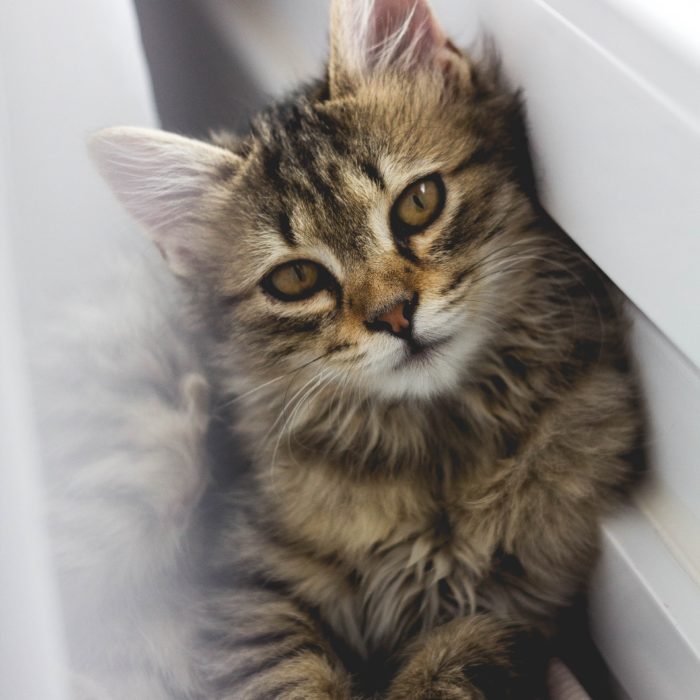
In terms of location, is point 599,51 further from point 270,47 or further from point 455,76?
point 270,47

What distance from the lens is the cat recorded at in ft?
2.70

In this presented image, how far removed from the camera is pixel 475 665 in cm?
82

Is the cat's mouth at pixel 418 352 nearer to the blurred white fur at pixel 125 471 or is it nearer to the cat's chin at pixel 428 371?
the cat's chin at pixel 428 371

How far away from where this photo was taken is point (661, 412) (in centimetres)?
77

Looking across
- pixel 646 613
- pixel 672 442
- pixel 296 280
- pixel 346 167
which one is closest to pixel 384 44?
pixel 346 167

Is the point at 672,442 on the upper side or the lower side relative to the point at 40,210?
lower

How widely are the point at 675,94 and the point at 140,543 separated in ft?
2.40

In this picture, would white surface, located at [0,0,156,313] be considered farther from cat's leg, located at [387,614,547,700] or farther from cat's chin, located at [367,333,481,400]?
cat's leg, located at [387,614,547,700]

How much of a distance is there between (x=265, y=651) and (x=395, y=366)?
35 cm

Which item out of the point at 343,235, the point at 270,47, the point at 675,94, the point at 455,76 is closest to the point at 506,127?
the point at 455,76

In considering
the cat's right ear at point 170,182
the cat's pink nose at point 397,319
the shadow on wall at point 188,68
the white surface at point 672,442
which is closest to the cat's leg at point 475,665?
the white surface at point 672,442

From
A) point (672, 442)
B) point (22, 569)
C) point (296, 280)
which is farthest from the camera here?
point (296, 280)

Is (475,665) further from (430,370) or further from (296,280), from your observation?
(296,280)

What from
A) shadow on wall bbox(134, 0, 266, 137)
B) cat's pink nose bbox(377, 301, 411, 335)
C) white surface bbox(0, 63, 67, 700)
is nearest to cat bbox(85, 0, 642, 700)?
cat's pink nose bbox(377, 301, 411, 335)
